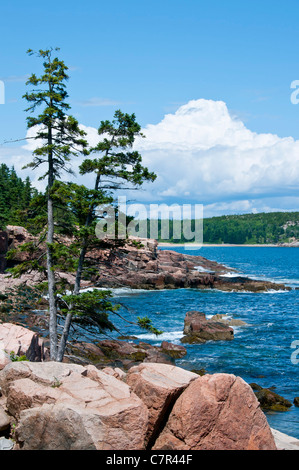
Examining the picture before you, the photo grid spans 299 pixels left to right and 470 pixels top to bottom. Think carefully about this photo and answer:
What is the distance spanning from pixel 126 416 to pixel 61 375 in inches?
101

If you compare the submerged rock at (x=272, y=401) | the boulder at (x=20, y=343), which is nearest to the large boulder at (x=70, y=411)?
the boulder at (x=20, y=343)

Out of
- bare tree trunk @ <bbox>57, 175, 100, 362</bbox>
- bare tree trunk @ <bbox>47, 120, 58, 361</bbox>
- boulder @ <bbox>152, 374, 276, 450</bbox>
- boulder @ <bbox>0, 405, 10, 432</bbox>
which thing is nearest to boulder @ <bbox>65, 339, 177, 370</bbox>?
bare tree trunk @ <bbox>47, 120, 58, 361</bbox>

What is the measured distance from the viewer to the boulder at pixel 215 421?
11490 millimetres

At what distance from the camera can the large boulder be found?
9.83 meters

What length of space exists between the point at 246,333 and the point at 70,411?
34.0 metres

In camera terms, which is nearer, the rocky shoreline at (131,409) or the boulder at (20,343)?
the rocky shoreline at (131,409)

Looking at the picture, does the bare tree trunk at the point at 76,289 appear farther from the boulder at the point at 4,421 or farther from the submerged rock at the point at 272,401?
the submerged rock at the point at 272,401

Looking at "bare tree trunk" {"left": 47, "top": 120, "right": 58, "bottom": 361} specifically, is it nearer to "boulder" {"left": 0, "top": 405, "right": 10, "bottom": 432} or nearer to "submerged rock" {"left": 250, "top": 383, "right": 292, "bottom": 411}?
"boulder" {"left": 0, "top": 405, "right": 10, "bottom": 432}

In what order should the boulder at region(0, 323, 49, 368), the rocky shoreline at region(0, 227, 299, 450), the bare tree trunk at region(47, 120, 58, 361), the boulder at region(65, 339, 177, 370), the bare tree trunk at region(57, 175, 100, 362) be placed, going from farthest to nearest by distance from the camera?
1. the boulder at region(65, 339, 177, 370)
2. the bare tree trunk at region(47, 120, 58, 361)
3. the bare tree trunk at region(57, 175, 100, 362)
4. the boulder at region(0, 323, 49, 368)
5. the rocky shoreline at region(0, 227, 299, 450)

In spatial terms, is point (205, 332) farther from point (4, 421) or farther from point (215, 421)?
point (4, 421)

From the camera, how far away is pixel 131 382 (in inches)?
499

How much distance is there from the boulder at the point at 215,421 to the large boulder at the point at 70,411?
1.28 meters

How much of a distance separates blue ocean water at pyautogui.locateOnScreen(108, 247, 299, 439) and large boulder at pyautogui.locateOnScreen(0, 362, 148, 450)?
28.5ft
